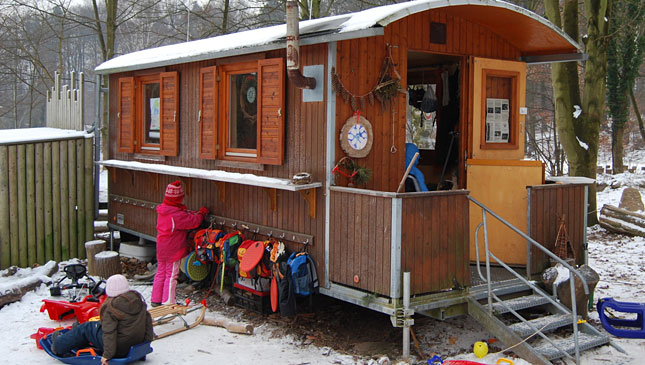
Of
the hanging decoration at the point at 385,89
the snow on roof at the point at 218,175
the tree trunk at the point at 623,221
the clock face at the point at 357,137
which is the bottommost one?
the tree trunk at the point at 623,221

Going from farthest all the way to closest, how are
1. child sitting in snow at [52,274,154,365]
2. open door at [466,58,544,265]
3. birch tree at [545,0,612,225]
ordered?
1. birch tree at [545,0,612,225]
2. open door at [466,58,544,265]
3. child sitting in snow at [52,274,154,365]

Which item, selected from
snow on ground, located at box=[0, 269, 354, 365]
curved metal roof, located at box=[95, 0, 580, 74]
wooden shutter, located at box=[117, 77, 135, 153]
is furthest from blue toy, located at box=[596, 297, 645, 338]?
wooden shutter, located at box=[117, 77, 135, 153]

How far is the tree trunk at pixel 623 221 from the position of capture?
12000 millimetres

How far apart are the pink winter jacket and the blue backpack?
2134 millimetres

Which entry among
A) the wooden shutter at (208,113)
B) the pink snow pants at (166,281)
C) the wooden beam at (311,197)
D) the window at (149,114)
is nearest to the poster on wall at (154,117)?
the window at (149,114)

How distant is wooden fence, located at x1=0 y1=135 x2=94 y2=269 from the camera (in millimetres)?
9961

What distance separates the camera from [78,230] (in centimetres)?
1093

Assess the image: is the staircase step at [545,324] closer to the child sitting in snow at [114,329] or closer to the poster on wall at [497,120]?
the poster on wall at [497,120]

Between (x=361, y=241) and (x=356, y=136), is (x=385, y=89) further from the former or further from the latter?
(x=361, y=241)

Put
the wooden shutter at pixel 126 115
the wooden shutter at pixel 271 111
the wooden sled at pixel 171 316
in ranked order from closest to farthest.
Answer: the wooden sled at pixel 171 316 → the wooden shutter at pixel 271 111 → the wooden shutter at pixel 126 115

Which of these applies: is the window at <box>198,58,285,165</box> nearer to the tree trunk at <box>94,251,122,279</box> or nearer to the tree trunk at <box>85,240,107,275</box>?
the tree trunk at <box>94,251,122,279</box>

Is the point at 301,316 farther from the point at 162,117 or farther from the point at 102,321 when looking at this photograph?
the point at 162,117

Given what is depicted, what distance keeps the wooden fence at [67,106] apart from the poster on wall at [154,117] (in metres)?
2.18

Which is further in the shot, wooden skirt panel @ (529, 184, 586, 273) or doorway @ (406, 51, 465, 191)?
doorway @ (406, 51, 465, 191)
